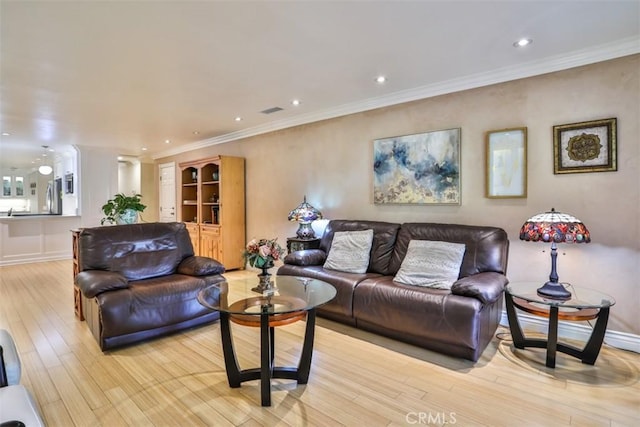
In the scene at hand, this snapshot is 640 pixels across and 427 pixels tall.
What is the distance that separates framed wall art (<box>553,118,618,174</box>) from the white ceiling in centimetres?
55

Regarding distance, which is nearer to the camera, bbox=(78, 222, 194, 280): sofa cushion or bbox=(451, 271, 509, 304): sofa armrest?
bbox=(451, 271, 509, 304): sofa armrest

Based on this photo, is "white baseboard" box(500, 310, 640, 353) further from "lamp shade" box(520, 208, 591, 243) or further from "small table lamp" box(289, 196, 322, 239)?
"small table lamp" box(289, 196, 322, 239)

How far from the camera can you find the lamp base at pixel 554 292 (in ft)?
8.23

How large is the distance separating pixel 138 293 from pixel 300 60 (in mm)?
2467

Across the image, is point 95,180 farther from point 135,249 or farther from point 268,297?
point 268,297

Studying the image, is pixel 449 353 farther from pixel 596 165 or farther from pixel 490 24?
pixel 490 24

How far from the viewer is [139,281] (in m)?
3.21

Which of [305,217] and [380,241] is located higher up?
[305,217]

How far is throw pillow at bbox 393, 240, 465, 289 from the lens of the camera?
292cm

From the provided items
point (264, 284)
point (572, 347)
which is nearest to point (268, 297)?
point (264, 284)

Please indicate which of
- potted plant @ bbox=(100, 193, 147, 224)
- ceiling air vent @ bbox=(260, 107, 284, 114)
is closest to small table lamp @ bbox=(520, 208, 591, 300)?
ceiling air vent @ bbox=(260, 107, 284, 114)

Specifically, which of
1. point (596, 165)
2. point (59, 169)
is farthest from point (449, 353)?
point (59, 169)

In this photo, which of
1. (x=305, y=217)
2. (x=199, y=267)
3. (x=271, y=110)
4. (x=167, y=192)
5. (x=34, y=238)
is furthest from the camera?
(x=167, y=192)

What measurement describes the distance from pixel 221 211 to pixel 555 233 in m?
4.68
